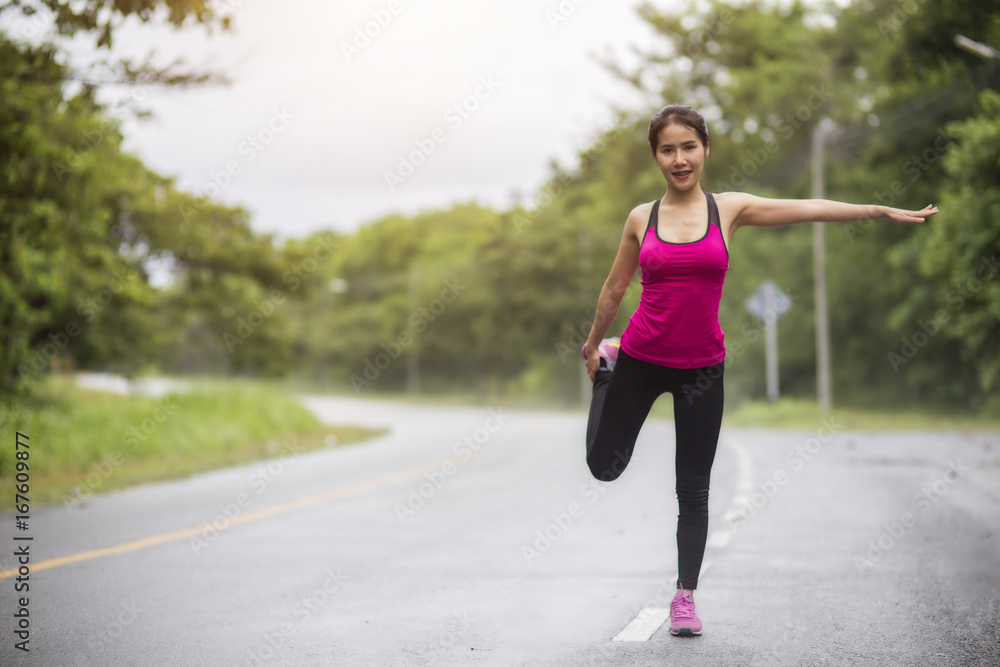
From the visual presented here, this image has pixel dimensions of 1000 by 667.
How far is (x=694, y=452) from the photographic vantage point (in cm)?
448

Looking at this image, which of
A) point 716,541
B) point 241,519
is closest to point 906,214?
point 716,541

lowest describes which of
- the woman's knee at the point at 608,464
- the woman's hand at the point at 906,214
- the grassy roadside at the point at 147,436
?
the grassy roadside at the point at 147,436

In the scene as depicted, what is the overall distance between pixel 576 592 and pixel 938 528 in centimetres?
343

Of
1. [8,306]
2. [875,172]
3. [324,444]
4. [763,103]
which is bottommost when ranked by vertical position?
[324,444]

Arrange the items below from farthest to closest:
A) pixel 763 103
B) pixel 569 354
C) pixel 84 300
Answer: pixel 569 354 < pixel 763 103 < pixel 84 300

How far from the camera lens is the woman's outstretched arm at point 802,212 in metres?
4.26

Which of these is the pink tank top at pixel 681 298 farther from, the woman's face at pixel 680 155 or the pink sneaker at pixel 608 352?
the pink sneaker at pixel 608 352

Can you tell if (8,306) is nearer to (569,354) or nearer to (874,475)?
(874,475)

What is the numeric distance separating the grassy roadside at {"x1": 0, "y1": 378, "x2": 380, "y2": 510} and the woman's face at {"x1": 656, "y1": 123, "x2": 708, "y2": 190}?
8127 millimetres

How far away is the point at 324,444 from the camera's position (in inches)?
782

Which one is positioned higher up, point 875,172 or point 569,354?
point 875,172

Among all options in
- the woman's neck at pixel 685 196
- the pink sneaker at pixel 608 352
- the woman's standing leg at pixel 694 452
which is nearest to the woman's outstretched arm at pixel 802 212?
the woman's neck at pixel 685 196

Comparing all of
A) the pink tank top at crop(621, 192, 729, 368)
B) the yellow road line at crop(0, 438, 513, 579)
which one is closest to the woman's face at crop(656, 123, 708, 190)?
the pink tank top at crop(621, 192, 729, 368)

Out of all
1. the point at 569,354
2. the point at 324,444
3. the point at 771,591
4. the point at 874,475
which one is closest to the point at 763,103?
the point at 569,354
